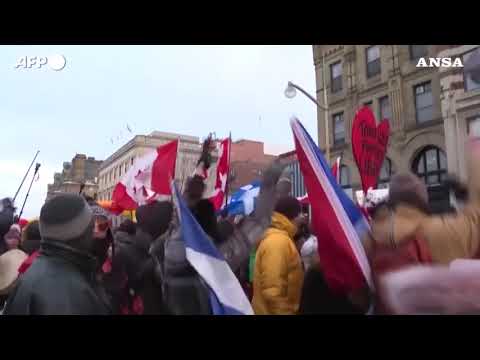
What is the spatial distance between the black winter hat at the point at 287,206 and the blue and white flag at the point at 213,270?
0.75 metres

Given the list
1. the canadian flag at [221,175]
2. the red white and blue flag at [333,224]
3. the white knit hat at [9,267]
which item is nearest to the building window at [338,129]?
the canadian flag at [221,175]

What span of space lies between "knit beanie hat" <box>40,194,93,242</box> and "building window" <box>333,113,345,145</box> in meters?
12.2

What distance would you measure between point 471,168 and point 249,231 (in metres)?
1.52

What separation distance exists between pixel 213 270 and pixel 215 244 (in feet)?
1.61

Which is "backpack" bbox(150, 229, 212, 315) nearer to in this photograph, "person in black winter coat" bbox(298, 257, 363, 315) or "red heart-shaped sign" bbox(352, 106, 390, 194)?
"person in black winter coat" bbox(298, 257, 363, 315)

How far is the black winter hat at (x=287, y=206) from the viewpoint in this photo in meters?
3.21

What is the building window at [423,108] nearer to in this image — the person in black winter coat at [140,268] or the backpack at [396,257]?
the person in black winter coat at [140,268]

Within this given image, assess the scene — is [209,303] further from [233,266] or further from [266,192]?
[266,192]

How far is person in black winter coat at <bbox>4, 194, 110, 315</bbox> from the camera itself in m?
1.81

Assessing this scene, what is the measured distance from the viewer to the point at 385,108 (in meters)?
14.0

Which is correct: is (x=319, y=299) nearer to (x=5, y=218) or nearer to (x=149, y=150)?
(x=149, y=150)

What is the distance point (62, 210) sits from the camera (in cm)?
201

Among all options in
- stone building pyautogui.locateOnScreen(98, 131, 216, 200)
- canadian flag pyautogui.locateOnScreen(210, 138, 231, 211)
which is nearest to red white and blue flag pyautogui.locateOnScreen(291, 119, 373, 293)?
stone building pyautogui.locateOnScreen(98, 131, 216, 200)
